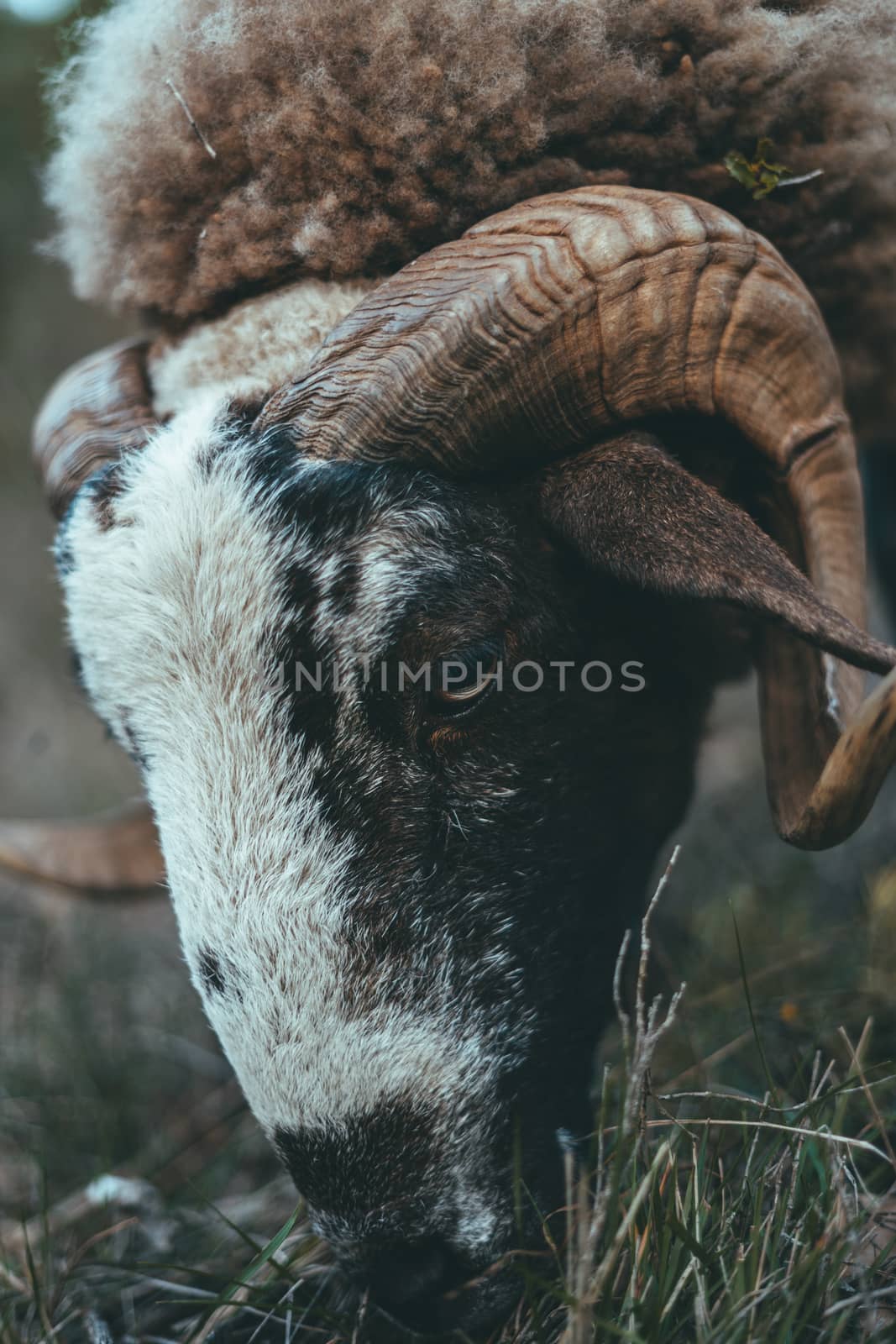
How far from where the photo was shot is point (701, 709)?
274 centimetres

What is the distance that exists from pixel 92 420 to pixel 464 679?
125 centimetres

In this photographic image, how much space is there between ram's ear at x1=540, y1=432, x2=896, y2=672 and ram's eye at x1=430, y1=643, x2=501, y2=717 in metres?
0.31

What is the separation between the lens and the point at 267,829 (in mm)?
1933

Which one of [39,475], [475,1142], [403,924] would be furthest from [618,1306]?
[39,475]

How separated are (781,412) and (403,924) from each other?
1.43 m

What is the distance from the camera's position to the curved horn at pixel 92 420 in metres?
2.40

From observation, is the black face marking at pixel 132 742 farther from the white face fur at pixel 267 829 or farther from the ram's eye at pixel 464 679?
the ram's eye at pixel 464 679

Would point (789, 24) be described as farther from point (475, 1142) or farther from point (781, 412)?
point (475, 1142)

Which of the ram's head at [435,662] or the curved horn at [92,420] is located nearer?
the ram's head at [435,662]

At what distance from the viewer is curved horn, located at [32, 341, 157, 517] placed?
2.40m

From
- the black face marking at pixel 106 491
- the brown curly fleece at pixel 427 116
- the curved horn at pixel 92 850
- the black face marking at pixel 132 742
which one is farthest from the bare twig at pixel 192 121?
the curved horn at pixel 92 850

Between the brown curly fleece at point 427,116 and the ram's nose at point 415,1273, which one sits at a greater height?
the brown curly fleece at point 427,116

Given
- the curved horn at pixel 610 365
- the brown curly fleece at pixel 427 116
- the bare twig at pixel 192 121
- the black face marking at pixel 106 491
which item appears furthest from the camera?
the bare twig at pixel 192 121

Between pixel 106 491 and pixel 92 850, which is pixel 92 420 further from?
pixel 92 850
